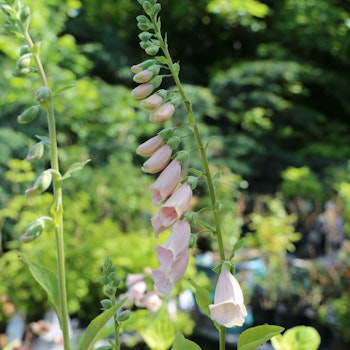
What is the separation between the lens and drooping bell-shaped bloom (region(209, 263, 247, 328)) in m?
0.54

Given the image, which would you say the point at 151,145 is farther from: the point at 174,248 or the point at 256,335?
the point at 256,335

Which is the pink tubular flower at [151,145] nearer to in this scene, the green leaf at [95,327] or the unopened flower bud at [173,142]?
the unopened flower bud at [173,142]

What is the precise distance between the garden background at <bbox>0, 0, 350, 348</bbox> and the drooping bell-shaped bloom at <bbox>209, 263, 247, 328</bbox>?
0.52ft

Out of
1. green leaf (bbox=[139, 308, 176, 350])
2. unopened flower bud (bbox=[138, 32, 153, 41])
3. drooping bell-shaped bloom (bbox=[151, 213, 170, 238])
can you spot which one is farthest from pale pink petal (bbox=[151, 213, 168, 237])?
green leaf (bbox=[139, 308, 176, 350])

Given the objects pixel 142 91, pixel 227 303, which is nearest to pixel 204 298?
pixel 227 303

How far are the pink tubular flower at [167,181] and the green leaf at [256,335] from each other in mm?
175

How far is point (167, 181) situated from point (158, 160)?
0.03 meters

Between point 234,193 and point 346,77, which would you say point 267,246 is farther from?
point 346,77

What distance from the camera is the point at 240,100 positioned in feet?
17.4

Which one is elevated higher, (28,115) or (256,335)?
(28,115)

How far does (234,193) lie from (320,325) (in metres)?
1.28

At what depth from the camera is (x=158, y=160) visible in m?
0.57

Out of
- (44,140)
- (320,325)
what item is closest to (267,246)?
(320,325)

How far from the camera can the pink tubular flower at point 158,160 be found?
574 millimetres
